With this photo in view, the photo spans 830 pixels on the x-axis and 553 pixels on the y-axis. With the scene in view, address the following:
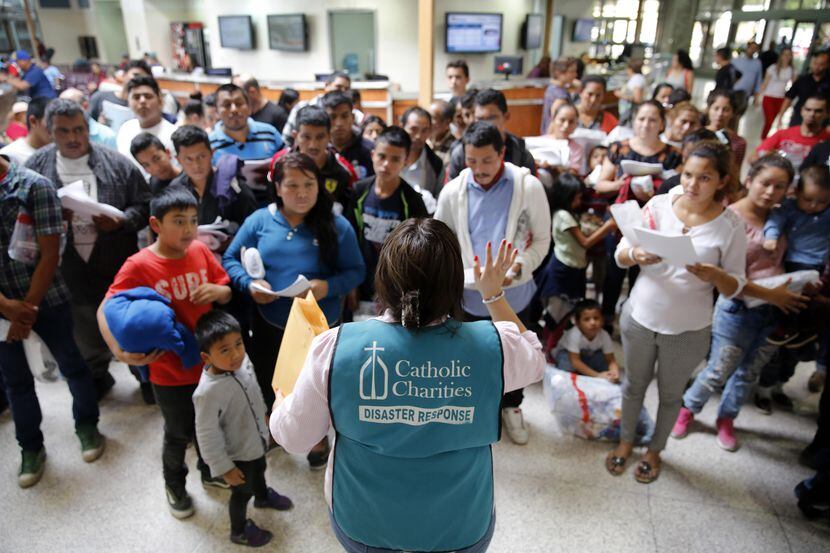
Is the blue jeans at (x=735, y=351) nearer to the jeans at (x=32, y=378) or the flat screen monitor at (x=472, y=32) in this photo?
the jeans at (x=32, y=378)

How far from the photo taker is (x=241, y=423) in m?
1.90

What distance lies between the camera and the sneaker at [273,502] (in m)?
2.21

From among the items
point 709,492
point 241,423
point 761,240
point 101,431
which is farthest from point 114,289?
point 761,240

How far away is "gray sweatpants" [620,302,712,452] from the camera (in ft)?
6.97

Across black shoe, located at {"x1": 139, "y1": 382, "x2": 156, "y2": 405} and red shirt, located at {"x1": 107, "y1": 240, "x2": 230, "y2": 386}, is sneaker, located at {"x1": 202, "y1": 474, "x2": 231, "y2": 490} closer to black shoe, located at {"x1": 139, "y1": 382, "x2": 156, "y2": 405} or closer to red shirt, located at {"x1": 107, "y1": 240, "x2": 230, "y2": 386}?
red shirt, located at {"x1": 107, "y1": 240, "x2": 230, "y2": 386}

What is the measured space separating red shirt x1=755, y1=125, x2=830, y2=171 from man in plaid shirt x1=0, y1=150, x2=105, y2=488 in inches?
173

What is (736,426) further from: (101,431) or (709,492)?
(101,431)

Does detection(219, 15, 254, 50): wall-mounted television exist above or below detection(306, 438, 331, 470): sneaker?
above

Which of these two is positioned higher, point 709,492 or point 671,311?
point 671,311

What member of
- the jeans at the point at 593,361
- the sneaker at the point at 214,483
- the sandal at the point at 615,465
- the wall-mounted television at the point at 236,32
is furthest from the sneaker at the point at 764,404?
the wall-mounted television at the point at 236,32

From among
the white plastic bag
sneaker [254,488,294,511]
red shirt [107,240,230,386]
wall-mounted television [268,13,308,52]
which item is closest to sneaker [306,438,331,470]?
sneaker [254,488,294,511]

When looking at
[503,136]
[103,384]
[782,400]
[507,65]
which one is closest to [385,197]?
[503,136]

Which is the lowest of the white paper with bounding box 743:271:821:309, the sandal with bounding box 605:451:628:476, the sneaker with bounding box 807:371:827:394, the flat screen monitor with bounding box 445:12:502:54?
the sandal with bounding box 605:451:628:476

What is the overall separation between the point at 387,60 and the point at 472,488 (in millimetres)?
10602
